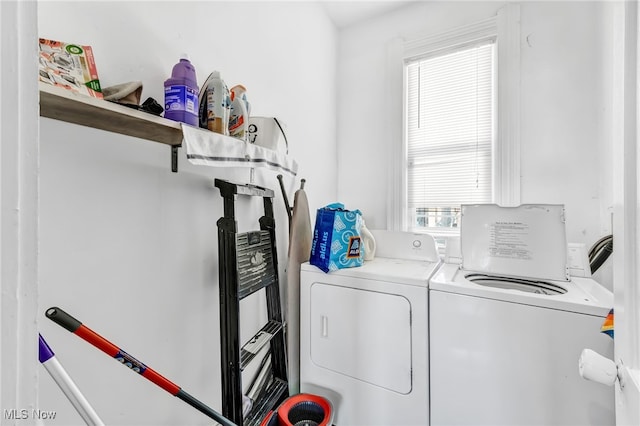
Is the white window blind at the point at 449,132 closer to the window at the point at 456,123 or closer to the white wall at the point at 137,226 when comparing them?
the window at the point at 456,123

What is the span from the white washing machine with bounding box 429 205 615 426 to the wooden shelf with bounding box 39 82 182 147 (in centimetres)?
140

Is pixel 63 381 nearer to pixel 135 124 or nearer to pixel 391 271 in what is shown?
pixel 135 124

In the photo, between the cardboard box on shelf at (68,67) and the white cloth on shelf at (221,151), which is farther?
the white cloth on shelf at (221,151)

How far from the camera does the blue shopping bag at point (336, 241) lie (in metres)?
1.60

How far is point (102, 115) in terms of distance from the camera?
80cm

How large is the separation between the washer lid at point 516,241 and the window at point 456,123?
501 mm

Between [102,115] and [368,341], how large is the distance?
61.0 inches

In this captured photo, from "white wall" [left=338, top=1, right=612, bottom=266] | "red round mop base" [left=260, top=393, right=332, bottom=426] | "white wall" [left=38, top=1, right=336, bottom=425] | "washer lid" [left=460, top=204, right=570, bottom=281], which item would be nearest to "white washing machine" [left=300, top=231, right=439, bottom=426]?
"red round mop base" [left=260, top=393, right=332, bottom=426]

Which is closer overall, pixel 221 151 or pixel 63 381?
pixel 63 381

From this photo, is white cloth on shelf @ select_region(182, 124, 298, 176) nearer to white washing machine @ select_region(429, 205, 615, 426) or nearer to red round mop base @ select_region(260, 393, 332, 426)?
white washing machine @ select_region(429, 205, 615, 426)

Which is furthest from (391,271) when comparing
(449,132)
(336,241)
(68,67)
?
(68,67)

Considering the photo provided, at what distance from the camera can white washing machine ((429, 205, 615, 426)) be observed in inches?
42.9

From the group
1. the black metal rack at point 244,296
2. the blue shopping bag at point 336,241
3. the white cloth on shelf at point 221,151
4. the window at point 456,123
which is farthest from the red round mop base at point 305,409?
the window at point 456,123

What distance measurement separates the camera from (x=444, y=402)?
4.37 feet
